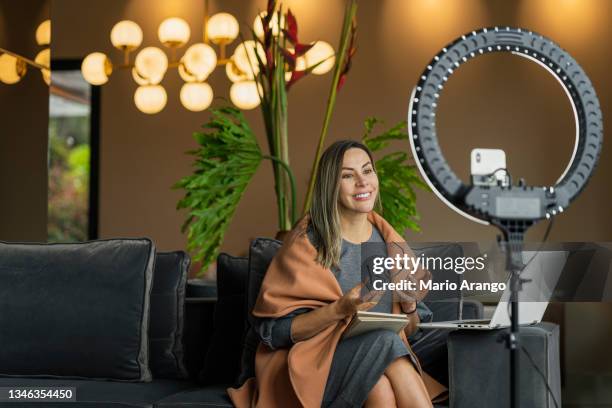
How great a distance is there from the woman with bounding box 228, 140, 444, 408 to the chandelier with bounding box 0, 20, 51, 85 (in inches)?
104

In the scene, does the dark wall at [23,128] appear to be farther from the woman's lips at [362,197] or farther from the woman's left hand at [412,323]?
the woman's left hand at [412,323]

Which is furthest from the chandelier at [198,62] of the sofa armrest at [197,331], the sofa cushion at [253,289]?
the sofa cushion at [253,289]

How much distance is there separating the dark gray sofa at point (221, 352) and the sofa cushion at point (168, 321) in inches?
1.8

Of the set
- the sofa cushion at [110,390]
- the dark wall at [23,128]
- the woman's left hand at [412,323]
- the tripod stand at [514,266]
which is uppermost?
the dark wall at [23,128]

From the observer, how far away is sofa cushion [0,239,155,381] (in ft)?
9.11

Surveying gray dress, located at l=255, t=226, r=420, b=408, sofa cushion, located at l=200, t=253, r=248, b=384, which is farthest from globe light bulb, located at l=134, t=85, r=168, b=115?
gray dress, located at l=255, t=226, r=420, b=408

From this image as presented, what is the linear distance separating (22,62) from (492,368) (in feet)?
10.9

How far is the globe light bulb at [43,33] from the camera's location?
15.5 feet

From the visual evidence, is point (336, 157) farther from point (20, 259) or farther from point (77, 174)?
point (77, 174)

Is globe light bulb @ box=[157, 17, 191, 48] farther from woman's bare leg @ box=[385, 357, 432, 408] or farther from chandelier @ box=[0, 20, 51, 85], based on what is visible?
woman's bare leg @ box=[385, 357, 432, 408]

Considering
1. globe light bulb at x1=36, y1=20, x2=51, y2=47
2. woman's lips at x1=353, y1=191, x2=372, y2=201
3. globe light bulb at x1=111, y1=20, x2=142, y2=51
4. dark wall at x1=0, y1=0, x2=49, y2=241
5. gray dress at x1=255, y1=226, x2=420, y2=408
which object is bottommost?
gray dress at x1=255, y1=226, x2=420, y2=408

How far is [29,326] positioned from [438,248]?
1330mm

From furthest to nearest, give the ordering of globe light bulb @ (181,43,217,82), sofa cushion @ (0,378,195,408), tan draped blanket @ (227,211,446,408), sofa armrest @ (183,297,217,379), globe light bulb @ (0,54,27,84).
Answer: globe light bulb @ (181,43,217,82), globe light bulb @ (0,54,27,84), sofa armrest @ (183,297,217,379), sofa cushion @ (0,378,195,408), tan draped blanket @ (227,211,446,408)

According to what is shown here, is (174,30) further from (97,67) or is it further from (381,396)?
(381,396)
